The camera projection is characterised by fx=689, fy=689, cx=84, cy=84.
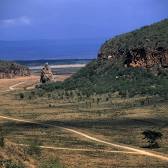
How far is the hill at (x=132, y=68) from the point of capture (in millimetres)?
93506

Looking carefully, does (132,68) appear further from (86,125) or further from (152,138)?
(152,138)

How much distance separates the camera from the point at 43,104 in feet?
280

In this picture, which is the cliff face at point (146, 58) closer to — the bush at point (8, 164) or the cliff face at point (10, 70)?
the cliff face at point (10, 70)

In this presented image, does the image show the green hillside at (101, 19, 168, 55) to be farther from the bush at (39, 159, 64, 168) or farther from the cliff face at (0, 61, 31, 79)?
the bush at (39, 159, 64, 168)

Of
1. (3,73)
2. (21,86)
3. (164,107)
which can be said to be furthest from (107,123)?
(3,73)

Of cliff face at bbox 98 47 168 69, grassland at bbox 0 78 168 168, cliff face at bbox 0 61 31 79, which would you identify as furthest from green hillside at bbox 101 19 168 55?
cliff face at bbox 0 61 31 79

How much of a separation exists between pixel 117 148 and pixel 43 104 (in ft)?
134

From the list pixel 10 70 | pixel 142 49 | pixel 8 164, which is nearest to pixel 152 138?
pixel 8 164

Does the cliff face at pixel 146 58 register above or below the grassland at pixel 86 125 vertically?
above

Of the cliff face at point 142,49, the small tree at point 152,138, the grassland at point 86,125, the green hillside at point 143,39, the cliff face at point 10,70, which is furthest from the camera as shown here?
the cliff face at point 10,70

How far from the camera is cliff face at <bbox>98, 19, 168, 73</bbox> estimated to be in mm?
96812

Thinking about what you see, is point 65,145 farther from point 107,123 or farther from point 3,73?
point 3,73

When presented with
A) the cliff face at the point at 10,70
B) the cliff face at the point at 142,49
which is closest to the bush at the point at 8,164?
the cliff face at the point at 142,49

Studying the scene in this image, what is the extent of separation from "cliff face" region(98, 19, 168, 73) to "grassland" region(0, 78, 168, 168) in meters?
9.68
